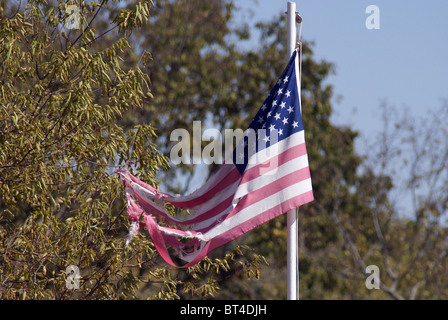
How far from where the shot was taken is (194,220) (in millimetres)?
8961

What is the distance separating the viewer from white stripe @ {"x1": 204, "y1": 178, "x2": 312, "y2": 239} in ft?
26.7

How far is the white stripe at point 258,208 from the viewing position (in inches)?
320

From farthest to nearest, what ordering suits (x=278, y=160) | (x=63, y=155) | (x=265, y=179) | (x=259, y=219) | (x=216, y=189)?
(x=63, y=155) < (x=216, y=189) < (x=278, y=160) < (x=265, y=179) < (x=259, y=219)

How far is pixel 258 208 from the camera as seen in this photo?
8164mm

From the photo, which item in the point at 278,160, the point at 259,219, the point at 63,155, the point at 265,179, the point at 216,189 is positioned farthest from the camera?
the point at 63,155

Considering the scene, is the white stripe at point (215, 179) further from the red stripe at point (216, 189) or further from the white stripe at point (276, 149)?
the white stripe at point (276, 149)

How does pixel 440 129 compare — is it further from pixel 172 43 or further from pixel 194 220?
pixel 194 220

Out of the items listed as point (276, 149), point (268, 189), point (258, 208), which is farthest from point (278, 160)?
point (258, 208)

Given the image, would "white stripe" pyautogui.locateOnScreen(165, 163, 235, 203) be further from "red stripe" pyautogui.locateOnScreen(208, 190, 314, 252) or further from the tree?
the tree

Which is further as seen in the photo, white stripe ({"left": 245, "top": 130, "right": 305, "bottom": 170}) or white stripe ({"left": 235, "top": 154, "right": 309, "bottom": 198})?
white stripe ({"left": 245, "top": 130, "right": 305, "bottom": 170})

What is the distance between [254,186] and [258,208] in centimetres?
25

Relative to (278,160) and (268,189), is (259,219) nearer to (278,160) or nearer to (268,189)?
(268,189)

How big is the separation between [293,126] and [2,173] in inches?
161

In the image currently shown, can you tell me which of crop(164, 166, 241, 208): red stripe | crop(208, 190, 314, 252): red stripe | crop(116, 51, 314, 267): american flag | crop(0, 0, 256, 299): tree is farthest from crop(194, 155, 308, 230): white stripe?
crop(0, 0, 256, 299): tree
